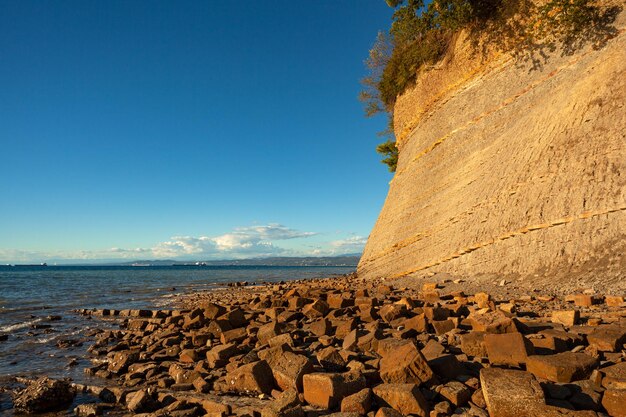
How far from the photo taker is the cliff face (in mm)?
12375

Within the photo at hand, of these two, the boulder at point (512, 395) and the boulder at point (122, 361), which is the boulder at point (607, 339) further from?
the boulder at point (122, 361)

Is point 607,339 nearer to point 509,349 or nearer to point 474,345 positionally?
point 509,349

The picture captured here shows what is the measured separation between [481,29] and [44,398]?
79.5 feet

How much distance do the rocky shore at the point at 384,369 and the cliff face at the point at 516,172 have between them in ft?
11.4

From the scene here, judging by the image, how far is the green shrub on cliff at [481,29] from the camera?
1616 cm

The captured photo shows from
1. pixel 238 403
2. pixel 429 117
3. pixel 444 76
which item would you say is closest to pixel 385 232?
pixel 429 117

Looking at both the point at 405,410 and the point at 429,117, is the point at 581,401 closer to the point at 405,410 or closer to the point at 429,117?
the point at 405,410

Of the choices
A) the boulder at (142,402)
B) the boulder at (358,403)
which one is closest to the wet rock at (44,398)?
the boulder at (142,402)

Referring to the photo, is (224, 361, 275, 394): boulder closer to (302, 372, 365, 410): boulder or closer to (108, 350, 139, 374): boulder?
(302, 372, 365, 410): boulder

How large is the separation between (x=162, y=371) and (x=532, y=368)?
6849mm

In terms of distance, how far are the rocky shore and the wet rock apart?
17mm

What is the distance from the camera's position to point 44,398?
6156mm

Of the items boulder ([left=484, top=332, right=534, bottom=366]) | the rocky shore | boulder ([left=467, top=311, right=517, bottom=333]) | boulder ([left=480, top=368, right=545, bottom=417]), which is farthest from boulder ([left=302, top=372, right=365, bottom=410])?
boulder ([left=467, top=311, right=517, bottom=333])

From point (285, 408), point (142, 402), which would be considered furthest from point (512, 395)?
point (142, 402)
